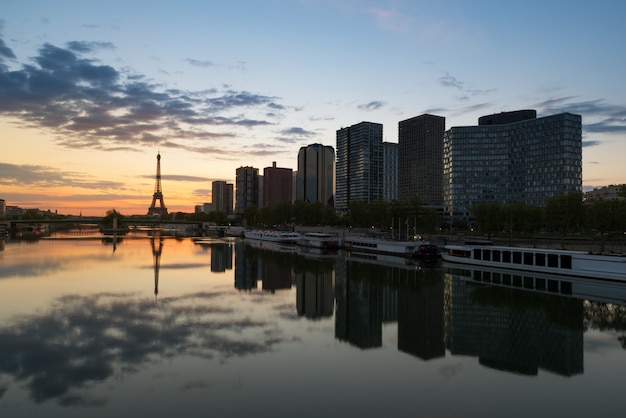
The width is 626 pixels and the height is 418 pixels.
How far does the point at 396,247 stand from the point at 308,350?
6321 centimetres

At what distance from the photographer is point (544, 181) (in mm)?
184875

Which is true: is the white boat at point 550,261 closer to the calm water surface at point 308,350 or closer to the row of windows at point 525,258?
the row of windows at point 525,258

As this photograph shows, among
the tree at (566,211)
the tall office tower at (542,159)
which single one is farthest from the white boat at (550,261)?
the tall office tower at (542,159)

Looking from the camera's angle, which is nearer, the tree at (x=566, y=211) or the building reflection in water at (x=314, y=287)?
the building reflection in water at (x=314, y=287)

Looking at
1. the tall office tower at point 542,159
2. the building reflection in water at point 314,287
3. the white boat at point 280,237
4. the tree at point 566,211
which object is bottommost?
the building reflection in water at point 314,287

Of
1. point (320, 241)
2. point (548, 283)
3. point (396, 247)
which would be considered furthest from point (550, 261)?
point (320, 241)

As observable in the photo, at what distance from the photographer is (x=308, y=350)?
28766 millimetres

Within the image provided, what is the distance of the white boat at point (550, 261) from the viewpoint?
54.1 meters

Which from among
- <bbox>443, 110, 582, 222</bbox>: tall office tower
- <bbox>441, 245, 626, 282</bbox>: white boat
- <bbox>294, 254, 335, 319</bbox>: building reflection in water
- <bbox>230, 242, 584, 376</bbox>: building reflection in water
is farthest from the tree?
<bbox>443, 110, 582, 222</bbox>: tall office tower

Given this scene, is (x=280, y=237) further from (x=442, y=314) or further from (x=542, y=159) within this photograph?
(x=542, y=159)

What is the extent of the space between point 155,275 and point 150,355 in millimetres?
39475

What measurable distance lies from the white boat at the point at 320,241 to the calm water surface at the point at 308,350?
54.9m

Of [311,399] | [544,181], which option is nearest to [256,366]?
[311,399]

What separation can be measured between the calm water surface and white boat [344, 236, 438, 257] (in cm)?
2755
